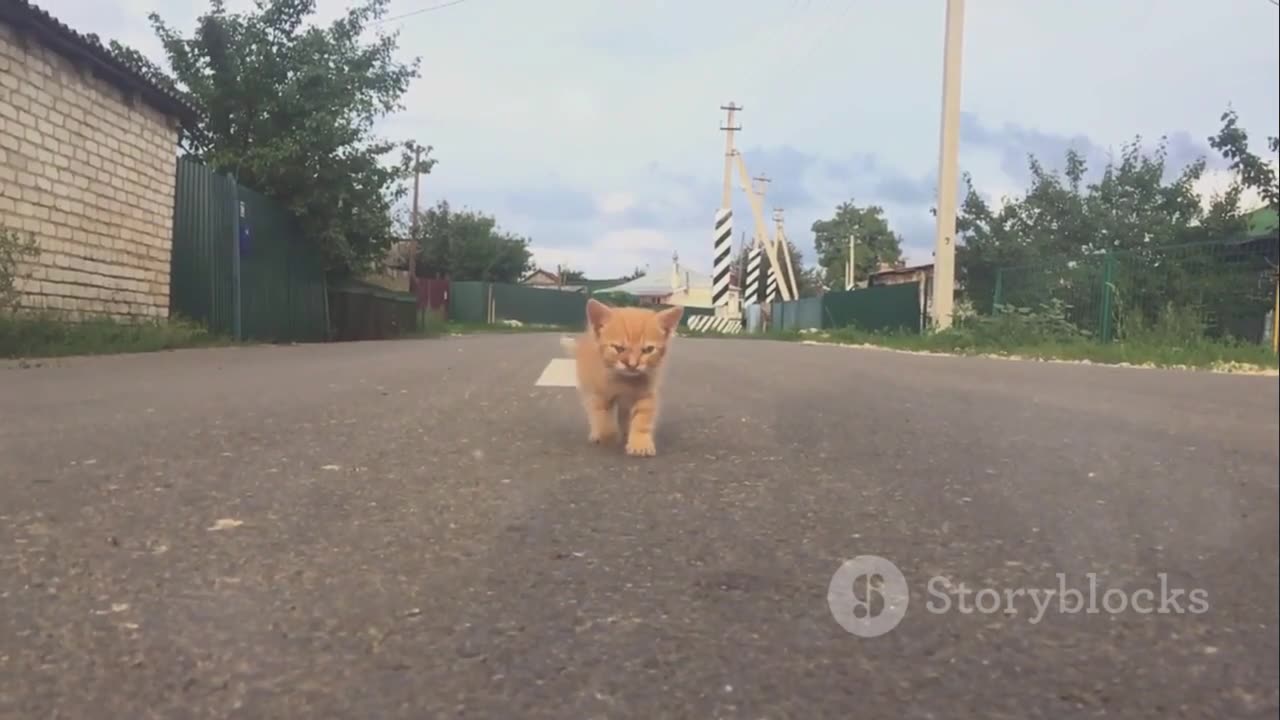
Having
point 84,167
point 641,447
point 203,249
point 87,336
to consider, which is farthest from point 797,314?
point 641,447

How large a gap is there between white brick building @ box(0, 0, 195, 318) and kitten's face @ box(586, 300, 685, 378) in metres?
8.96

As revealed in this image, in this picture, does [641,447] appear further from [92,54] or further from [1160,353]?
[92,54]

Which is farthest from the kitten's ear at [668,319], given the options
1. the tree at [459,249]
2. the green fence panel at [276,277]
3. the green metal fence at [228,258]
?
the tree at [459,249]

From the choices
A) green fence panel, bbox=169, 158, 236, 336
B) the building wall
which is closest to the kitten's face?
the building wall

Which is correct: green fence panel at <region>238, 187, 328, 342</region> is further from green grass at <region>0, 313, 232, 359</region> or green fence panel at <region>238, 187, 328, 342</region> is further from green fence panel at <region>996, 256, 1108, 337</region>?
green fence panel at <region>996, 256, 1108, 337</region>

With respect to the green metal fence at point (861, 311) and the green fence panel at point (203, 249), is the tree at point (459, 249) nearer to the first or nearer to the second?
the green metal fence at point (861, 311)

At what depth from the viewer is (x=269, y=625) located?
150 centimetres

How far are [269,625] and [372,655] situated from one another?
23 cm

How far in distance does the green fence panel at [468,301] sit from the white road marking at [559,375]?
31501 mm

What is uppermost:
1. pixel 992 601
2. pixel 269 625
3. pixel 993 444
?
pixel 993 444

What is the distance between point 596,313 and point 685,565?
82 cm

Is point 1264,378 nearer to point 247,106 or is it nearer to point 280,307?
point 280,307

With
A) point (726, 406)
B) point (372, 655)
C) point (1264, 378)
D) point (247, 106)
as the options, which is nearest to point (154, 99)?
point (247, 106)

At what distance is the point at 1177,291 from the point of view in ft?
3.29
